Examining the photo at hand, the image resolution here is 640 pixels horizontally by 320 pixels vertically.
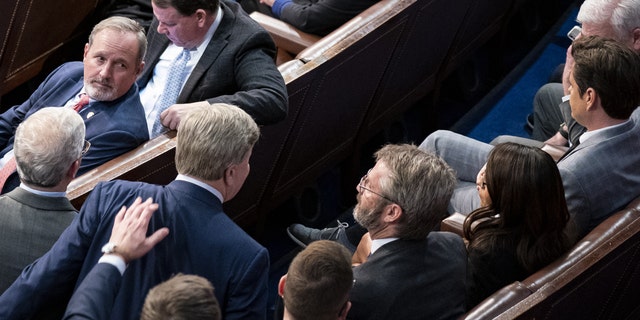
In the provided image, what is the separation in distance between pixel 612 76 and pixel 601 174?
0.25 meters

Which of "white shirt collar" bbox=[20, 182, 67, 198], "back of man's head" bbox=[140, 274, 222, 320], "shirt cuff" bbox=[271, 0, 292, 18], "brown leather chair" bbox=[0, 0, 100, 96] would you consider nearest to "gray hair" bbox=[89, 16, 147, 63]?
"brown leather chair" bbox=[0, 0, 100, 96]

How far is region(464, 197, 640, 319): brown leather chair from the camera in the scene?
6.33 feet

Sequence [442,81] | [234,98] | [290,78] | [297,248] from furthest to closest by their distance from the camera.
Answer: [442,81]
[297,248]
[290,78]
[234,98]

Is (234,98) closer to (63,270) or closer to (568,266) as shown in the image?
(63,270)

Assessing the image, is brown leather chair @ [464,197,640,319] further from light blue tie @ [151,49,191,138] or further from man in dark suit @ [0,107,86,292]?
light blue tie @ [151,49,191,138]

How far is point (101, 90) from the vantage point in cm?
251

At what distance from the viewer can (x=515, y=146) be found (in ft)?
7.09

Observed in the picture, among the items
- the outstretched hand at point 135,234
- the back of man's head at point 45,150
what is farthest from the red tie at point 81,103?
the outstretched hand at point 135,234

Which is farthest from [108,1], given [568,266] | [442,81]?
[568,266]

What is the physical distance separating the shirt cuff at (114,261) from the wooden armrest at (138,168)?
407 mm

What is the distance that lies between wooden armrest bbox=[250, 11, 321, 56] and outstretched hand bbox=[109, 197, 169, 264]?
1326 mm

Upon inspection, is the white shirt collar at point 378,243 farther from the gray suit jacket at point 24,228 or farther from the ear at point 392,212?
the gray suit jacket at point 24,228

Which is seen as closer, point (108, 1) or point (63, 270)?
point (63, 270)

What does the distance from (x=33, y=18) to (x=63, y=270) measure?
4.40ft
